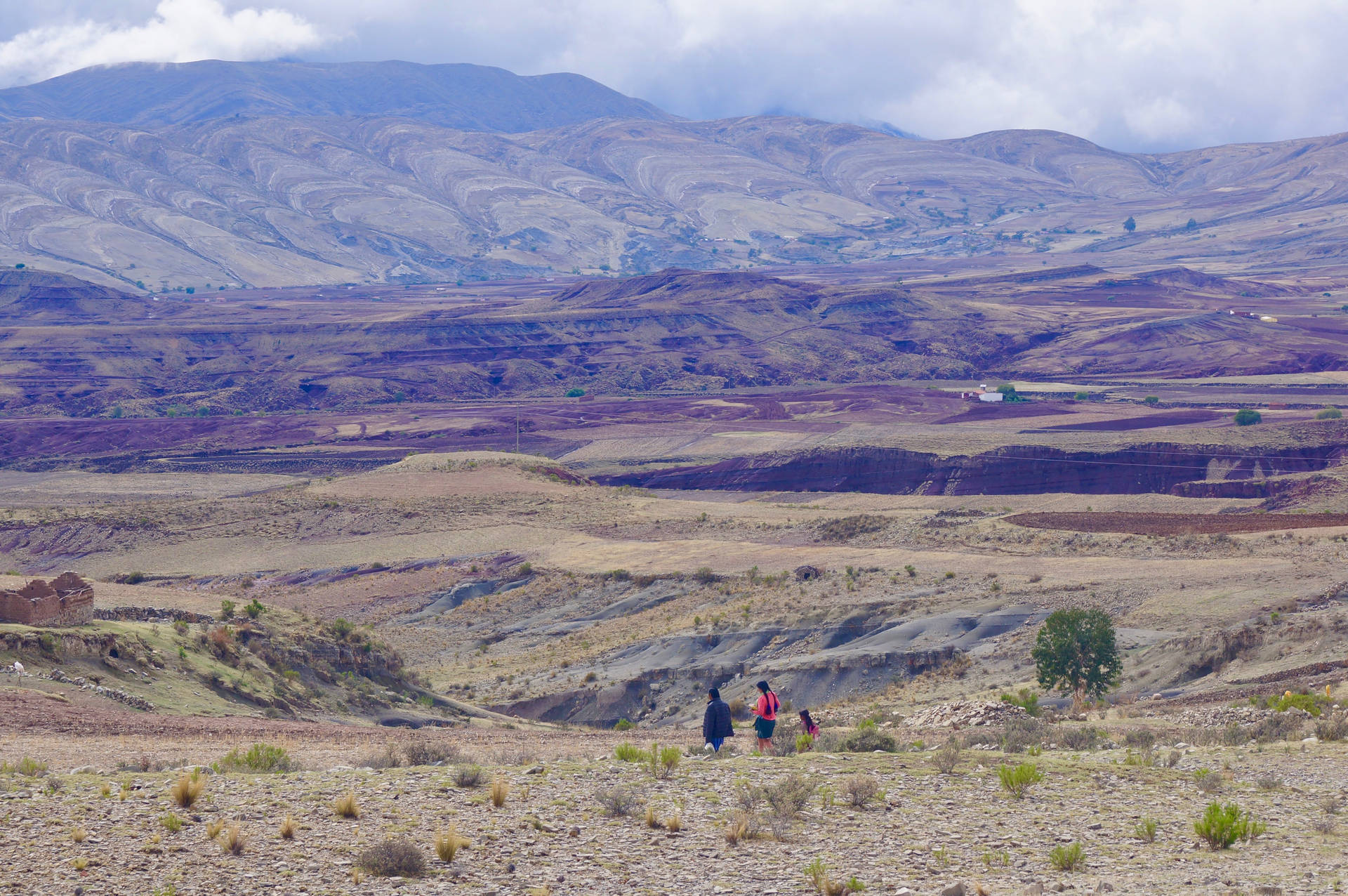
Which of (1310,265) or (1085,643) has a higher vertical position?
(1310,265)

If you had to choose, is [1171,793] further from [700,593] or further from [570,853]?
[700,593]

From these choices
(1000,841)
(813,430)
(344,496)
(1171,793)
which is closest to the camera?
(1000,841)

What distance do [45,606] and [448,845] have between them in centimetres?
1418

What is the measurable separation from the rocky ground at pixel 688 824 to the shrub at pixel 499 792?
92 millimetres

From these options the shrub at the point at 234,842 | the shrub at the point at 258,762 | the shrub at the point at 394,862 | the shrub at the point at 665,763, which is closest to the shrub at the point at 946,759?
the shrub at the point at 665,763

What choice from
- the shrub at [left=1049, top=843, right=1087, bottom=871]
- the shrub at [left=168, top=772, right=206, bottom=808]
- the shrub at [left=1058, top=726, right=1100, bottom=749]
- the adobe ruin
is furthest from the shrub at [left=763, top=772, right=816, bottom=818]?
the adobe ruin

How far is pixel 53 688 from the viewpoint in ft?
64.1

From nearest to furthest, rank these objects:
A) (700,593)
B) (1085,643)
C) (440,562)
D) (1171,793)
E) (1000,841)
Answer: (1000,841), (1171,793), (1085,643), (700,593), (440,562)

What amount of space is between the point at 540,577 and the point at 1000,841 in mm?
34039

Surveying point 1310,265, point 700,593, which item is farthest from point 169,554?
point 1310,265

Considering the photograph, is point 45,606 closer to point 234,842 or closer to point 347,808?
point 347,808

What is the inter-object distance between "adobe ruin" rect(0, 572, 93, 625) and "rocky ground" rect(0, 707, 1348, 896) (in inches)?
301

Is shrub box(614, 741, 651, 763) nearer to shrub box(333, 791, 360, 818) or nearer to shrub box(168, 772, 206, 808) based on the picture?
shrub box(333, 791, 360, 818)

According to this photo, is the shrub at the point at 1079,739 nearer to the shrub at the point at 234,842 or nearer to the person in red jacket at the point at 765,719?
the person in red jacket at the point at 765,719
